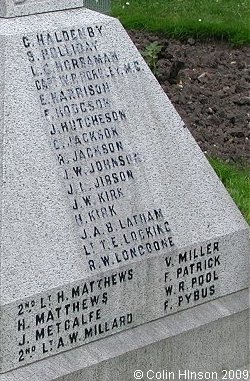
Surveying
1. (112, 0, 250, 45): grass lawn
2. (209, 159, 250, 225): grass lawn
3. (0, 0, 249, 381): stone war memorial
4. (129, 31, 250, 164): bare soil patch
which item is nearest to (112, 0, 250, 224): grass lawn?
(112, 0, 250, 45): grass lawn

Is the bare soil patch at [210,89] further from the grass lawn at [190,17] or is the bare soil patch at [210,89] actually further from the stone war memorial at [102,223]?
the stone war memorial at [102,223]

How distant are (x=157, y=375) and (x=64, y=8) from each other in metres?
1.60

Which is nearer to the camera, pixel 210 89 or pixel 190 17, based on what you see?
pixel 210 89

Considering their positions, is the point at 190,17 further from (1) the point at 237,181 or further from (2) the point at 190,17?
(1) the point at 237,181

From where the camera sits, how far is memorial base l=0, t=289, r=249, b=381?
5012 mm

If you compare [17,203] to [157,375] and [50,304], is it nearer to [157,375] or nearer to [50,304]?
[50,304]

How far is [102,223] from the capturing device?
5.20 m

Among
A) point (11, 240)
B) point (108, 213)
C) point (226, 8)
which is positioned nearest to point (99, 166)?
point (108, 213)

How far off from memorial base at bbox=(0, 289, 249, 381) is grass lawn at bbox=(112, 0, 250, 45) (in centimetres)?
549

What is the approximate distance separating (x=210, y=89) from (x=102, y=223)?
4536 millimetres

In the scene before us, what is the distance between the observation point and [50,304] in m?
4.97

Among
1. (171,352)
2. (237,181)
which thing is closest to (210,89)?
(237,181)

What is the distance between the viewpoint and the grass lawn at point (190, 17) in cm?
1100

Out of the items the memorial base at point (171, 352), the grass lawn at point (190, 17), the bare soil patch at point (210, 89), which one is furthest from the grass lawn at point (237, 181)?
the grass lawn at point (190, 17)
